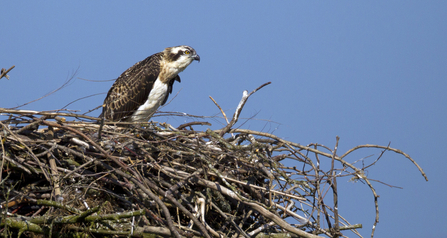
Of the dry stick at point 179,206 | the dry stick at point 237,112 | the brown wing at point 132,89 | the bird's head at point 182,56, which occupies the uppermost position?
the bird's head at point 182,56

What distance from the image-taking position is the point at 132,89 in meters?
6.89

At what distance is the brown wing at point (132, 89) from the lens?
6867 millimetres

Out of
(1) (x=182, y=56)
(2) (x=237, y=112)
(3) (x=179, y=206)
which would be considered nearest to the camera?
(3) (x=179, y=206)

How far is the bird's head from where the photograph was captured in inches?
279

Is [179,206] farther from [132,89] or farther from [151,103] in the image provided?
[132,89]

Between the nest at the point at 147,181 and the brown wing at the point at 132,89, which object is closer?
the nest at the point at 147,181

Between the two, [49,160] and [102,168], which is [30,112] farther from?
[102,168]

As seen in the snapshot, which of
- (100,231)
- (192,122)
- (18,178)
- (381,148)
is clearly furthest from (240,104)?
(18,178)

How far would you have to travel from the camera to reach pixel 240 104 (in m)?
4.92

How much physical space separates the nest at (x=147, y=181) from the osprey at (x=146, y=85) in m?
2.06

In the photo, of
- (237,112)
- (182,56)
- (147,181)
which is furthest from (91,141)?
(182,56)

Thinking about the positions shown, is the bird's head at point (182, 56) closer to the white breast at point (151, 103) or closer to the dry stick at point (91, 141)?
the white breast at point (151, 103)

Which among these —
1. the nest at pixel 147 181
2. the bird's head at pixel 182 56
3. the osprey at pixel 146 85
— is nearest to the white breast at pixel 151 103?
the osprey at pixel 146 85

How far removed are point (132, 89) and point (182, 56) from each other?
0.96 m
